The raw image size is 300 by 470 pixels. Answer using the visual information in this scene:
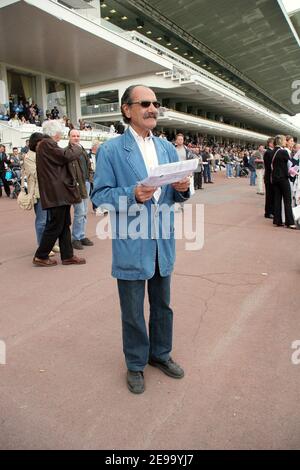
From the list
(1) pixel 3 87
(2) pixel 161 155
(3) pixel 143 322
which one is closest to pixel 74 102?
(1) pixel 3 87

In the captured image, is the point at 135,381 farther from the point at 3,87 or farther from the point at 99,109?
the point at 99,109

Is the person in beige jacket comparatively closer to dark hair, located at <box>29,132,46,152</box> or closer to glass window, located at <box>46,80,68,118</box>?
dark hair, located at <box>29,132,46,152</box>

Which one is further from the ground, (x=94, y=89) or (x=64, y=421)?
(x=94, y=89)

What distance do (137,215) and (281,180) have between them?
646 cm

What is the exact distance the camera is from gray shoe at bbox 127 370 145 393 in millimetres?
2715

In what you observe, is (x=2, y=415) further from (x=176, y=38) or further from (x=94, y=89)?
(x=176, y=38)

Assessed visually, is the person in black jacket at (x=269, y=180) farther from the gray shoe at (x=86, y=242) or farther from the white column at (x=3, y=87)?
the white column at (x=3, y=87)

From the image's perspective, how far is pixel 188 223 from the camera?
9.01 metres

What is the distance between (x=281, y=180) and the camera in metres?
8.30

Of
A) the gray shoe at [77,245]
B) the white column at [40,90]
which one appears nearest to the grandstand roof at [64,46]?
the white column at [40,90]

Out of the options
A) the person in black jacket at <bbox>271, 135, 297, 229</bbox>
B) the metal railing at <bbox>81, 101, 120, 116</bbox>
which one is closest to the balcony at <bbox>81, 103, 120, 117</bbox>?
the metal railing at <bbox>81, 101, 120, 116</bbox>
